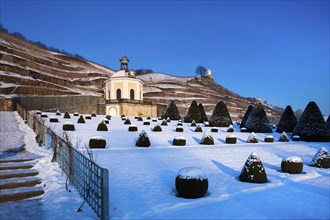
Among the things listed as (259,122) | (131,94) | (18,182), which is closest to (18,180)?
(18,182)

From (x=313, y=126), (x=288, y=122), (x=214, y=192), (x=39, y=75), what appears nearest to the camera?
(x=214, y=192)

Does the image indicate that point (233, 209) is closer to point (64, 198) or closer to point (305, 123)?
point (64, 198)

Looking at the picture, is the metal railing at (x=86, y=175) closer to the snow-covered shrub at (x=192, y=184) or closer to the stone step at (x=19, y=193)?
the stone step at (x=19, y=193)

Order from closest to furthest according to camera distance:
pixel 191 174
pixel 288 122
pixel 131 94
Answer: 1. pixel 191 174
2. pixel 288 122
3. pixel 131 94

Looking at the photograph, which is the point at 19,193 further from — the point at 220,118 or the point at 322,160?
the point at 220,118

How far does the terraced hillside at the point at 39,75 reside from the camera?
189ft

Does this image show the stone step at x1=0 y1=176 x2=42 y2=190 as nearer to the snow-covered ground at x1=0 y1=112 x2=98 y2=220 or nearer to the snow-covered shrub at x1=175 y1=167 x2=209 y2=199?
the snow-covered ground at x1=0 y1=112 x2=98 y2=220

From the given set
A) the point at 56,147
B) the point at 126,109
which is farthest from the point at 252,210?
the point at 126,109

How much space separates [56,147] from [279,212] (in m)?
7.91

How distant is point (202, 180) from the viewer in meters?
7.74

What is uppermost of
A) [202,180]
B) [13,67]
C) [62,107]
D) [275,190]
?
[13,67]

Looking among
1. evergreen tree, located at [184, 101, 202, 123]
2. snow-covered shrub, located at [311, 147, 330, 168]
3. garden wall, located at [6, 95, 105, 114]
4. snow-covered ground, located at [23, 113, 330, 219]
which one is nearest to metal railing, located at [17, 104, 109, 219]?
snow-covered ground, located at [23, 113, 330, 219]

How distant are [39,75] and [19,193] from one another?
66822 mm

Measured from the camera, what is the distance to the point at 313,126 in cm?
2458
